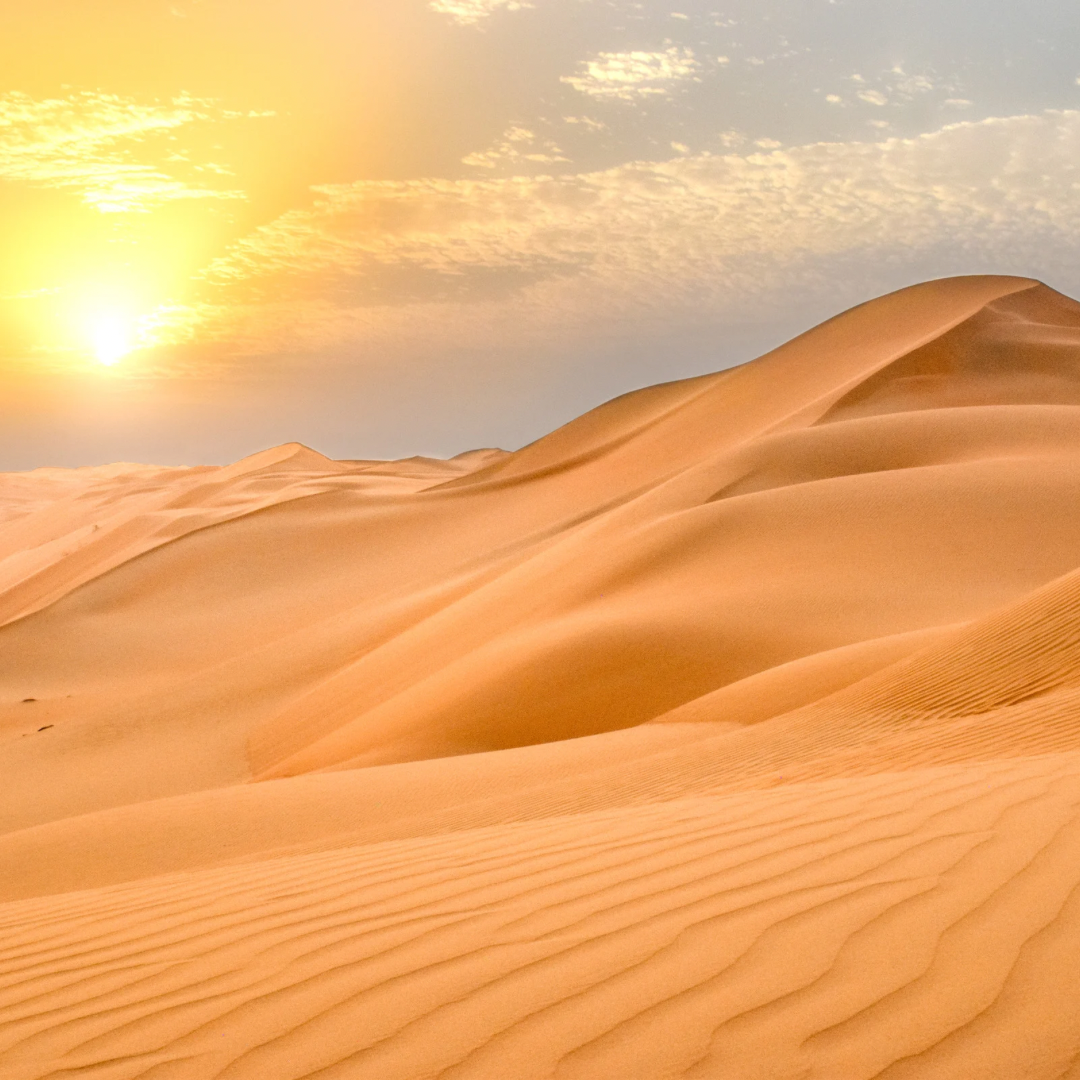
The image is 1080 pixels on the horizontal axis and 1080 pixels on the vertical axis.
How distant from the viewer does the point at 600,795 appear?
7422mm

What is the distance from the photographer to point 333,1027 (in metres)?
2.45

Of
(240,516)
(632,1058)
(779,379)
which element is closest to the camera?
(632,1058)

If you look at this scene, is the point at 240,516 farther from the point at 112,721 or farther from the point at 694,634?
the point at 694,634

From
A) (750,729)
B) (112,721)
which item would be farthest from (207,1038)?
(112,721)

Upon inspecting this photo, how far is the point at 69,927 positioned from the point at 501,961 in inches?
75.2

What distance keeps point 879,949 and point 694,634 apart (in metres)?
11.5

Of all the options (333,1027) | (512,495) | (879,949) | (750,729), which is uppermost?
(512,495)

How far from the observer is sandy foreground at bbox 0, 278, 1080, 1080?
7.77 feet

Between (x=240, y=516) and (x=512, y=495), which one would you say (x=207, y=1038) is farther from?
(x=512, y=495)

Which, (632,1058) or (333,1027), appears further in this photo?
(333,1027)

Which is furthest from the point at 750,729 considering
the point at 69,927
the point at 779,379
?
the point at 779,379

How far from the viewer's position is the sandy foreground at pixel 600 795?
237 cm

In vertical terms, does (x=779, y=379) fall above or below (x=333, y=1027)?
above

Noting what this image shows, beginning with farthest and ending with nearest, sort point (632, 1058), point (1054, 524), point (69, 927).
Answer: point (1054, 524) < point (69, 927) < point (632, 1058)
